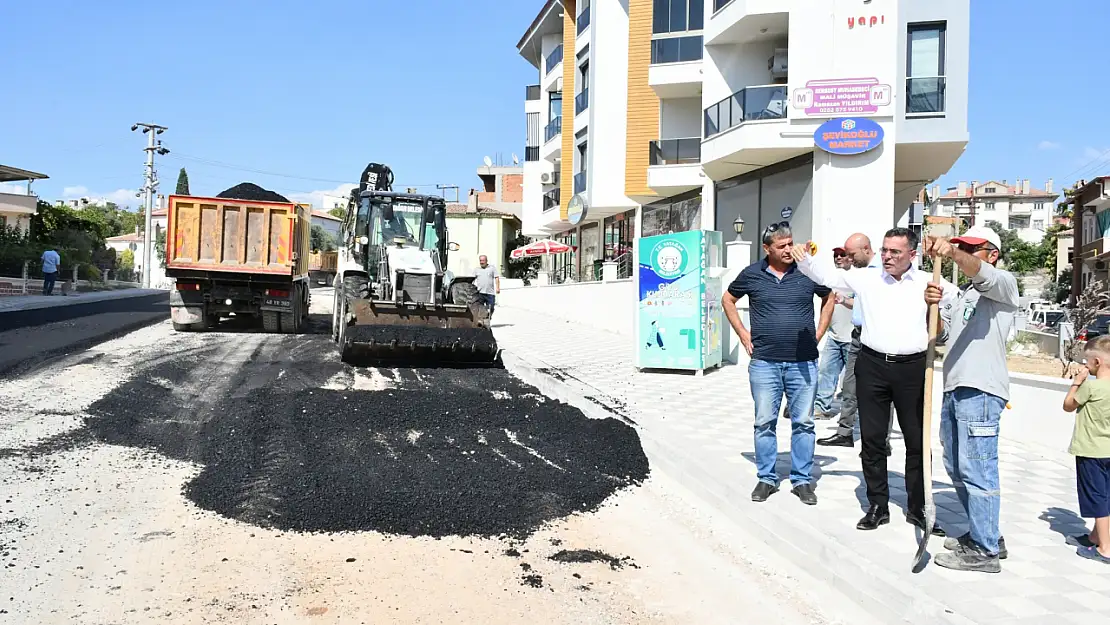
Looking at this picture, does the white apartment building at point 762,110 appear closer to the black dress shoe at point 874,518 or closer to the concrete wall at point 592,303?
the concrete wall at point 592,303

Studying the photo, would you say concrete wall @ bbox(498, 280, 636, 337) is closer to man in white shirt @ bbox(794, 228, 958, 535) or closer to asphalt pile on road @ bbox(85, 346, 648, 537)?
asphalt pile on road @ bbox(85, 346, 648, 537)

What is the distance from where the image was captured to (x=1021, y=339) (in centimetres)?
1614

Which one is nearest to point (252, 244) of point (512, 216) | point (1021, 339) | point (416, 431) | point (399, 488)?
point (416, 431)

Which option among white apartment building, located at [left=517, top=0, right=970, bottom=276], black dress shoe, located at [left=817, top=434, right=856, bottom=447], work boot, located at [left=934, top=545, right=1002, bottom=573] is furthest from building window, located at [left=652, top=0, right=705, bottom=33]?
work boot, located at [left=934, top=545, right=1002, bottom=573]

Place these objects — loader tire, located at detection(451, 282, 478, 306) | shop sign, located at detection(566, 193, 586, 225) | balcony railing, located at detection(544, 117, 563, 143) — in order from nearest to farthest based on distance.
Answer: loader tire, located at detection(451, 282, 478, 306)
shop sign, located at detection(566, 193, 586, 225)
balcony railing, located at detection(544, 117, 563, 143)

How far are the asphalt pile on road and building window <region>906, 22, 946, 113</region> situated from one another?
12805 mm

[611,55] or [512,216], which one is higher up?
[611,55]

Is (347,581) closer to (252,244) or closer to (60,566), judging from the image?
(60,566)

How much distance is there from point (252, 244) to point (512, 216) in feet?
120

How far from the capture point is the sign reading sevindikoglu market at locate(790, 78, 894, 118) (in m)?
17.6

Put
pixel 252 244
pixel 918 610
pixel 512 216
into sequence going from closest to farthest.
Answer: pixel 918 610 → pixel 252 244 → pixel 512 216

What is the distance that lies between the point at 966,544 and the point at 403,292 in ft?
36.7

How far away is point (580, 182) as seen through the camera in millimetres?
33312

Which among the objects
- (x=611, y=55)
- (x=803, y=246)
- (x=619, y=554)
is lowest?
(x=619, y=554)
